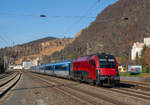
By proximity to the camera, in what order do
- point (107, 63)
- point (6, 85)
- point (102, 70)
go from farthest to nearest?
point (6, 85) < point (107, 63) < point (102, 70)

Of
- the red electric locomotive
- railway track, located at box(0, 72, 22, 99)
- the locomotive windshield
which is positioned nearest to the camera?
railway track, located at box(0, 72, 22, 99)

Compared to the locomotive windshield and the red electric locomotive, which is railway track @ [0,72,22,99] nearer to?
the red electric locomotive

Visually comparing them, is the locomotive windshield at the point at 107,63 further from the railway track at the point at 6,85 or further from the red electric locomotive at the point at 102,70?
the railway track at the point at 6,85

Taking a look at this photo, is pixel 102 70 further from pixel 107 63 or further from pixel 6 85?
pixel 6 85

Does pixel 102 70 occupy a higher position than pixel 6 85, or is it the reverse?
pixel 102 70

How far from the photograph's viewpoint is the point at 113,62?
23.7 m

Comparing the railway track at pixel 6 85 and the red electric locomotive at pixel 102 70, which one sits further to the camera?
the red electric locomotive at pixel 102 70

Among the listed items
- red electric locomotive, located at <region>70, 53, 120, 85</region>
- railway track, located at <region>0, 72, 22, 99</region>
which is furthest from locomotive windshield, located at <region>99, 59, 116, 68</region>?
railway track, located at <region>0, 72, 22, 99</region>

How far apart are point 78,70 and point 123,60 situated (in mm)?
77279

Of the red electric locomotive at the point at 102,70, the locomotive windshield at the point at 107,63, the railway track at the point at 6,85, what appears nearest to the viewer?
the railway track at the point at 6,85

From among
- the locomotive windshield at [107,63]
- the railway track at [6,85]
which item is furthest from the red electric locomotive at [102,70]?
the railway track at [6,85]

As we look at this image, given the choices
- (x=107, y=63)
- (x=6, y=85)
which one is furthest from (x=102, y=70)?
(x=6, y=85)

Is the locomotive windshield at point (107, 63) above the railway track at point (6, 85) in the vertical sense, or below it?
above

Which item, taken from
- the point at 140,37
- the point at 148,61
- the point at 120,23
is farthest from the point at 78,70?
the point at 120,23
